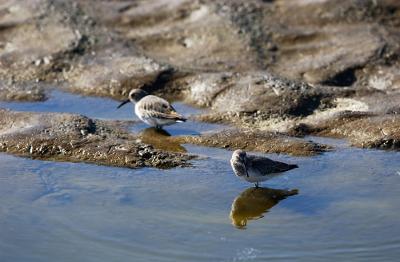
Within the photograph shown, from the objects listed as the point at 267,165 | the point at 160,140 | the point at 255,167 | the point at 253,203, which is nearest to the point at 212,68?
the point at 160,140

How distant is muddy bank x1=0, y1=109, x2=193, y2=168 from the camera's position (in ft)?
40.5

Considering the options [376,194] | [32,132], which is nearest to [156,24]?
[32,132]

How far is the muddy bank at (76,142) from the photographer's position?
12.3 metres

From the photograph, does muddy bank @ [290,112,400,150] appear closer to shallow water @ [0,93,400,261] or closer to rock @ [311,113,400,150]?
rock @ [311,113,400,150]

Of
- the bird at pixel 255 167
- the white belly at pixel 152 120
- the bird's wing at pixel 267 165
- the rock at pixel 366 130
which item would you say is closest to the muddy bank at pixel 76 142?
the white belly at pixel 152 120

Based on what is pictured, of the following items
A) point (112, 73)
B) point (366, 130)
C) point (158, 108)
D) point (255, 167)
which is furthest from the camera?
point (112, 73)

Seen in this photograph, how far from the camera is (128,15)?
18516 mm

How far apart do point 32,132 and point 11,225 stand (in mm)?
3033

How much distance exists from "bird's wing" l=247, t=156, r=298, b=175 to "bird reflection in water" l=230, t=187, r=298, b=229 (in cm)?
30

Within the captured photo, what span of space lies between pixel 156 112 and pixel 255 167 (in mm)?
3109

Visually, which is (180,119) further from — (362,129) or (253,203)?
(253,203)

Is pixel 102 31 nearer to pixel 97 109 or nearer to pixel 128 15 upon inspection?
pixel 128 15

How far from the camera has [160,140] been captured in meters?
13.5

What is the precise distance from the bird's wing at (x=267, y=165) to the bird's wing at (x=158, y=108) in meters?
2.61
